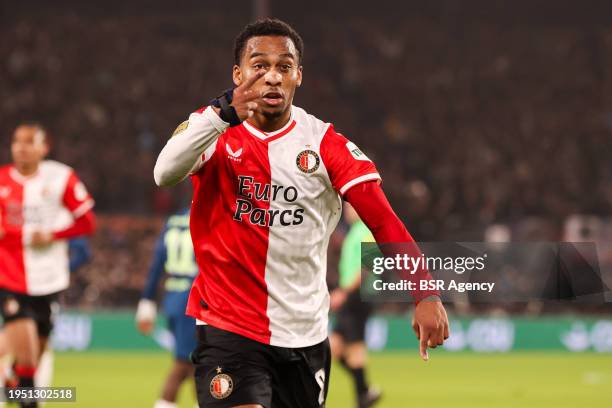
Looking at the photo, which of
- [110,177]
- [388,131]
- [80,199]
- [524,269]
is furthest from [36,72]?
[524,269]

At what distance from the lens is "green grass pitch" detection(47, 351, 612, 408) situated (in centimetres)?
1223

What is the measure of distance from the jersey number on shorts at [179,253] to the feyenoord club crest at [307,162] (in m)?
4.57

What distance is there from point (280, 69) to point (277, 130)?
332 mm

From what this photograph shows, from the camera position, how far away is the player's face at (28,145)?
9.19 metres

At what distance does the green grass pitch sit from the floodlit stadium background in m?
0.11

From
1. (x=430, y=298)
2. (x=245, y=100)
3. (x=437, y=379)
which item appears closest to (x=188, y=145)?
(x=245, y=100)

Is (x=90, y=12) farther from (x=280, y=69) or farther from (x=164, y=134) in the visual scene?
(x=280, y=69)

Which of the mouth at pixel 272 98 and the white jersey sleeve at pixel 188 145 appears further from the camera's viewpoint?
the mouth at pixel 272 98

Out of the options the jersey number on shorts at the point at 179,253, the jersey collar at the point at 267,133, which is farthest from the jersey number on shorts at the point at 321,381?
the jersey number on shorts at the point at 179,253

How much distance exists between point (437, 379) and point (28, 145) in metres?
7.13

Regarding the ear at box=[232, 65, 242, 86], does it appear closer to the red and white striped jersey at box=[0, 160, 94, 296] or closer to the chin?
the chin

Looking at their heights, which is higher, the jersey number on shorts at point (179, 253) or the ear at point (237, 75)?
the jersey number on shorts at point (179, 253)

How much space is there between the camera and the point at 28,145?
9.26 metres

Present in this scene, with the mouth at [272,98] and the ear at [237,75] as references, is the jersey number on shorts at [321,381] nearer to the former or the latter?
the mouth at [272,98]
